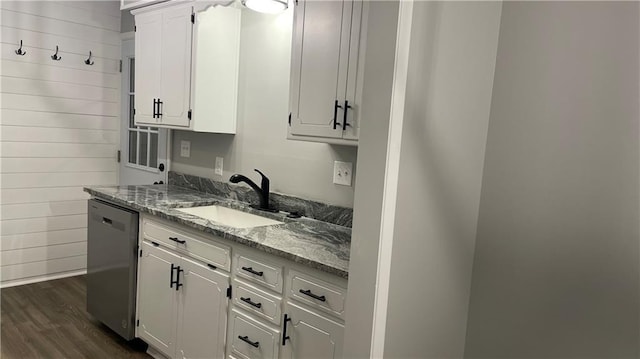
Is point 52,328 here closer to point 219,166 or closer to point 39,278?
point 39,278

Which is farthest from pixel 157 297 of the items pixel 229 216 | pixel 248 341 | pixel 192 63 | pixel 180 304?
pixel 192 63

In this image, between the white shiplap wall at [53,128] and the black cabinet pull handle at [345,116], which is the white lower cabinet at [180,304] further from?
the white shiplap wall at [53,128]

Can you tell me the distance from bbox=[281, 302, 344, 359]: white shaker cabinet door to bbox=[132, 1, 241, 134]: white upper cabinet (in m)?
1.51

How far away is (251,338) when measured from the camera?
2.04 meters

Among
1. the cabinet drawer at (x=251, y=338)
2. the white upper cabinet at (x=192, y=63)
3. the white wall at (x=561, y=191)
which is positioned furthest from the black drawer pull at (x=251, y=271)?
the white upper cabinet at (x=192, y=63)

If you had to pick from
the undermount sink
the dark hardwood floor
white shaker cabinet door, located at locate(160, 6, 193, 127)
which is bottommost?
the dark hardwood floor

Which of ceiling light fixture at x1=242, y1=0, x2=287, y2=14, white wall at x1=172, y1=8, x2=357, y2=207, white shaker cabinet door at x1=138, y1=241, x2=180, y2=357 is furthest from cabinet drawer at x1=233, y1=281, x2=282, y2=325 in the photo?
ceiling light fixture at x1=242, y1=0, x2=287, y2=14

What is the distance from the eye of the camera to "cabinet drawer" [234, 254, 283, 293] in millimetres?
1919

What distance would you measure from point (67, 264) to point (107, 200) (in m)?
1.50

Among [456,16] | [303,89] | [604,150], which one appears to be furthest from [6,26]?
[604,150]

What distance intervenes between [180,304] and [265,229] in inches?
26.8

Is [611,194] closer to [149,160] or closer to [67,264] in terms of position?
[149,160]

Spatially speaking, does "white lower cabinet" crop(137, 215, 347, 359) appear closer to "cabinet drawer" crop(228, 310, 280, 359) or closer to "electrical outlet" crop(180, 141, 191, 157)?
"cabinet drawer" crop(228, 310, 280, 359)

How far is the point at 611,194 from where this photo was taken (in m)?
1.46
